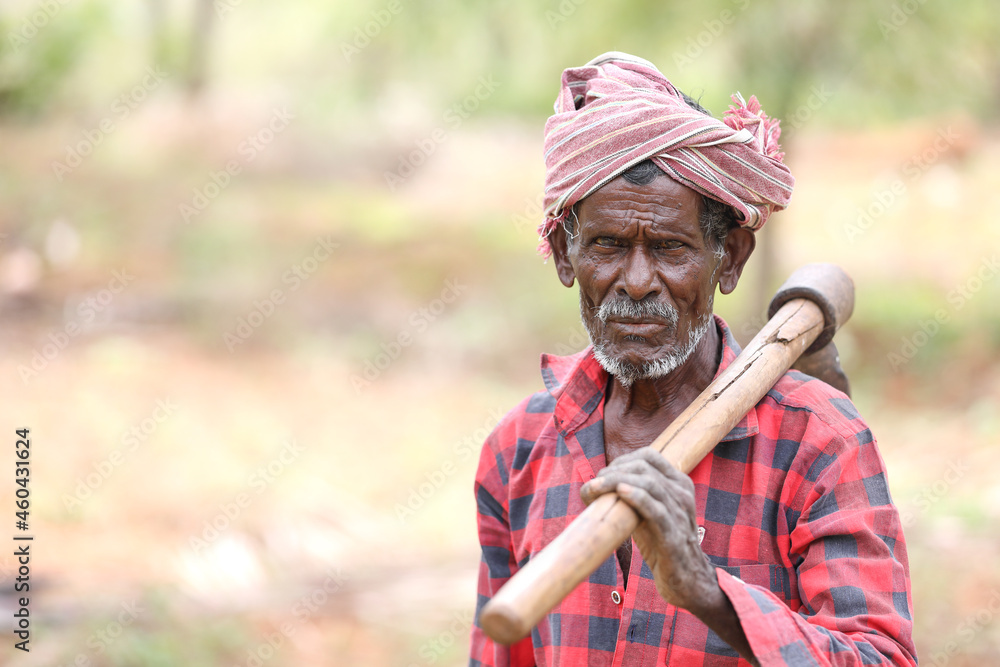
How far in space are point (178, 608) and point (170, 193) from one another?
18.8 feet

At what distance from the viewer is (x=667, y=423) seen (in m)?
1.96

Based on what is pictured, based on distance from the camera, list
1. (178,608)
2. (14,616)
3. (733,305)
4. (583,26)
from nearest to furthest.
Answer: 1. (14,616)
2. (178,608)
3. (583,26)
4. (733,305)

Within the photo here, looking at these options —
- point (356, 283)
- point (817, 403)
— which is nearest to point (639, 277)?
point (817, 403)

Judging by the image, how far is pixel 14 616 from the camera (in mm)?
4863

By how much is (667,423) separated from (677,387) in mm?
77

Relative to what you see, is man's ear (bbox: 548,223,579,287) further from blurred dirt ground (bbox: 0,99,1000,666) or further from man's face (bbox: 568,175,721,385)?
blurred dirt ground (bbox: 0,99,1000,666)

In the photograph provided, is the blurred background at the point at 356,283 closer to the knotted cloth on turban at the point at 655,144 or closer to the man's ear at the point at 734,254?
the man's ear at the point at 734,254

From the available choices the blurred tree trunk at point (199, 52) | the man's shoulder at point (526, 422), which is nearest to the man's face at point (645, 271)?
the man's shoulder at point (526, 422)

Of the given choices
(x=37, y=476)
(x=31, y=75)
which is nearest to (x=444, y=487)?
(x=37, y=476)

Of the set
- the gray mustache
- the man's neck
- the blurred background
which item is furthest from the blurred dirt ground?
the gray mustache

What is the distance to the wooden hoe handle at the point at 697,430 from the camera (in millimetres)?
1266

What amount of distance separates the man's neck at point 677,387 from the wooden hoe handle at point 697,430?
0.10 metres

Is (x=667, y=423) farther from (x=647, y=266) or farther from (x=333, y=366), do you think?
(x=333, y=366)

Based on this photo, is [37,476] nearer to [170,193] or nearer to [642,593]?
[170,193]
